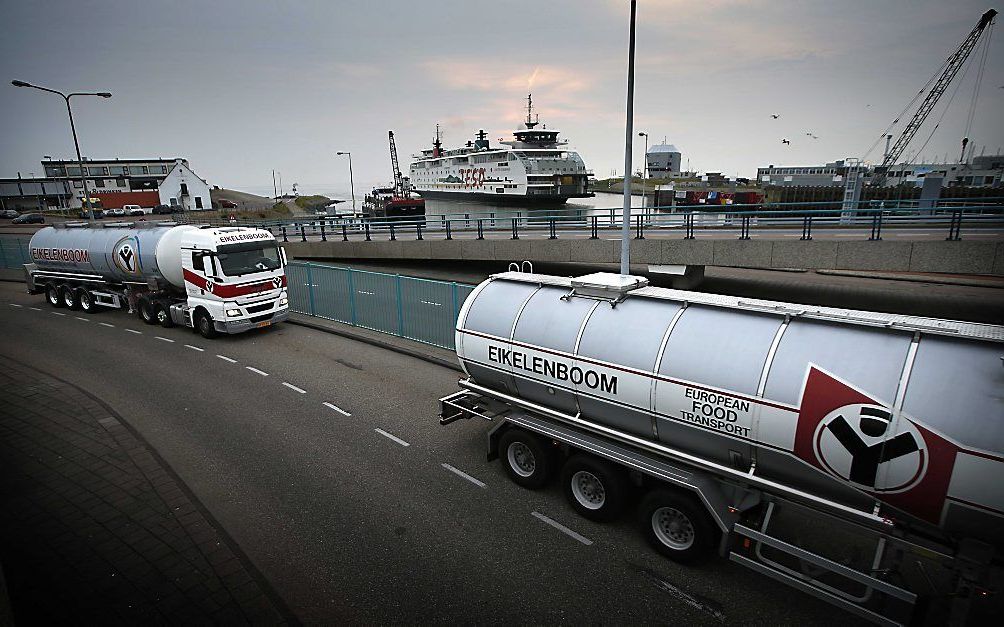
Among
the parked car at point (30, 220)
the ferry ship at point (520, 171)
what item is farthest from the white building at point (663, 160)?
the parked car at point (30, 220)

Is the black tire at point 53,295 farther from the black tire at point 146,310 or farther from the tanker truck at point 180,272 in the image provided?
the black tire at point 146,310

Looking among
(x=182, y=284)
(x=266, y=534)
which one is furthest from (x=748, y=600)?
(x=182, y=284)

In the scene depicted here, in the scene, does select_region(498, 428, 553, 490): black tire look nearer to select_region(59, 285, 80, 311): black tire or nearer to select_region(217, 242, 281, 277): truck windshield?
select_region(217, 242, 281, 277): truck windshield

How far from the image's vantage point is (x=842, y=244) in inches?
585

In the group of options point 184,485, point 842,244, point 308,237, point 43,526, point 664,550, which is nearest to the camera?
point 664,550

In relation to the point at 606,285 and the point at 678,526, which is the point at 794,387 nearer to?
the point at 678,526

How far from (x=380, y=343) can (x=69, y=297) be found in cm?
1518

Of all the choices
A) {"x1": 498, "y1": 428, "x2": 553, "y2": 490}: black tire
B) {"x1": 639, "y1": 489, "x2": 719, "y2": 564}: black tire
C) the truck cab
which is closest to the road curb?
the truck cab

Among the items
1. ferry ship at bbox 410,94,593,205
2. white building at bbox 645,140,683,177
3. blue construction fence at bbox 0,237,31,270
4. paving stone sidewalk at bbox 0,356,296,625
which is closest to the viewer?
paving stone sidewalk at bbox 0,356,296,625

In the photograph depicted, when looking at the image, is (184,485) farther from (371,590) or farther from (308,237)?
(308,237)

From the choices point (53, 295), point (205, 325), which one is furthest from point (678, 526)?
point (53, 295)

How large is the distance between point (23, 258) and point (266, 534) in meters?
35.7

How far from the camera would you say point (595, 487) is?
7.40 m

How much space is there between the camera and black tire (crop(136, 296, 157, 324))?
59.0 feet
